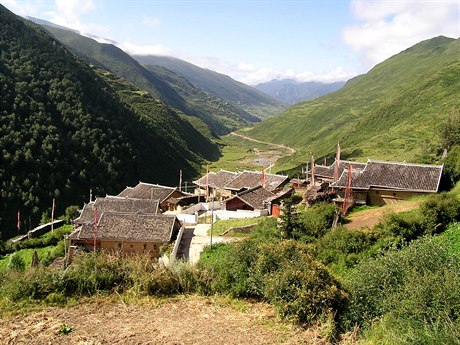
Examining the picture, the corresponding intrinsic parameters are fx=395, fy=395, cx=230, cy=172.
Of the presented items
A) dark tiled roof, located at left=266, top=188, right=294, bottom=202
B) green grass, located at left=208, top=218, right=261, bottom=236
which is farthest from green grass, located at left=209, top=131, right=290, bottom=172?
green grass, located at left=208, top=218, right=261, bottom=236

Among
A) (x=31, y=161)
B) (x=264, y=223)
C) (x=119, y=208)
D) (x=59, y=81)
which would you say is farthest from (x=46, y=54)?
(x=264, y=223)

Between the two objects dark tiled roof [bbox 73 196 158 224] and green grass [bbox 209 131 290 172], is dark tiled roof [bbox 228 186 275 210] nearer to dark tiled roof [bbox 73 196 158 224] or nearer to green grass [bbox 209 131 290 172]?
dark tiled roof [bbox 73 196 158 224]

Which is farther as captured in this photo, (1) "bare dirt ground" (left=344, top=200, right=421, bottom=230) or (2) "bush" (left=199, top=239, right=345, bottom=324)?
(1) "bare dirt ground" (left=344, top=200, right=421, bottom=230)

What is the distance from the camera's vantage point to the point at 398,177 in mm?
29094

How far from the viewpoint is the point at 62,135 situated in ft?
219

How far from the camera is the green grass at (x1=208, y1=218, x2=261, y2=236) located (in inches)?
1185

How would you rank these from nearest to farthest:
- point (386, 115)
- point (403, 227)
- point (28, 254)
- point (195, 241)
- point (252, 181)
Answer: point (403, 227) < point (195, 241) < point (28, 254) < point (252, 181) < point (386, 115)

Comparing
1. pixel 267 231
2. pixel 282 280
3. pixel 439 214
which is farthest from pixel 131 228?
pixel 282 280

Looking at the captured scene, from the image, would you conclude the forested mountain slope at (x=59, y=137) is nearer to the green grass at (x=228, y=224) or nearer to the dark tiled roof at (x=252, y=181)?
the dark tiled roof at (x=252, y=181)

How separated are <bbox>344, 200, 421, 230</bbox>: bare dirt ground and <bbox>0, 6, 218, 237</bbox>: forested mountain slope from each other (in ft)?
136

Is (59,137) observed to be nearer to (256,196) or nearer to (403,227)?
(256,196)

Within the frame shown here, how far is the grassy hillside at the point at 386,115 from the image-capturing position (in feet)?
226

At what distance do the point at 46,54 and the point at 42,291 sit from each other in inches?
3265

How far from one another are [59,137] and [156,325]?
6248cm
